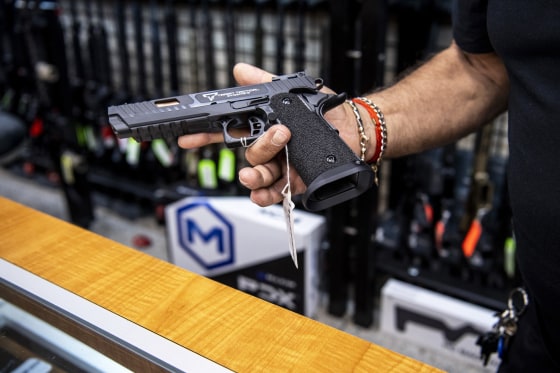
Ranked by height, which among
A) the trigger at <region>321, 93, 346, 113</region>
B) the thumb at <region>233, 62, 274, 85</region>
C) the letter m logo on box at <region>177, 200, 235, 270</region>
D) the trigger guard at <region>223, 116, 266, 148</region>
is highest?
the thumb at <region>233, 62, 274, 85</region>

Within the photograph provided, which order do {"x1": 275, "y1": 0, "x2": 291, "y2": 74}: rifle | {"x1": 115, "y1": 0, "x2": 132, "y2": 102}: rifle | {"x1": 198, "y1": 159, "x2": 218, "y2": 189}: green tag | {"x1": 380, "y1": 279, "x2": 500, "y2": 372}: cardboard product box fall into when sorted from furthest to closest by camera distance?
{"x1": 115, "y1": 0, "x2": 132, "y2": 102}: rifle
{"x1": 198, "y1": 159, "x2": 218, "y2": 189}: green tag
{"x1": 275, "y1": 0, "x2": 291, "y2": 74}: rifle
{"x1": 380, "y1": 279, "x2": 500, "y2": 372}: cardboard product box

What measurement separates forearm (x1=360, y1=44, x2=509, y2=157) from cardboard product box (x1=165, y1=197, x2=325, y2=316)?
74 centimetres

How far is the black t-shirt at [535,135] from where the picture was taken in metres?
0.59

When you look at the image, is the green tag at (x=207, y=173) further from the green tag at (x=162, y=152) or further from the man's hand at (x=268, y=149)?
the man's hand at (x=268, y=149)

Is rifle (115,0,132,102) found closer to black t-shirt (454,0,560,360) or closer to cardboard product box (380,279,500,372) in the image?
cardboard product box (380,279,500,372)

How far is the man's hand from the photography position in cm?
68

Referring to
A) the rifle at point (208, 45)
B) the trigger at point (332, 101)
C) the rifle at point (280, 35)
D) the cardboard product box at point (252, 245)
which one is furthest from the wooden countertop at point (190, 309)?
the rifle at point (208, 45)

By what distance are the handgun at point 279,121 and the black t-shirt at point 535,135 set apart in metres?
0.19

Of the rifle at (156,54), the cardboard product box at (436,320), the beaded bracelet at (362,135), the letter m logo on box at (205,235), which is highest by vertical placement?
the beaded bracelet at (362,135)

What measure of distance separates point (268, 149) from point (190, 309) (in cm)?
22

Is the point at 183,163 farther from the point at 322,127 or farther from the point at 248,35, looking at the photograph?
the point at 322,127

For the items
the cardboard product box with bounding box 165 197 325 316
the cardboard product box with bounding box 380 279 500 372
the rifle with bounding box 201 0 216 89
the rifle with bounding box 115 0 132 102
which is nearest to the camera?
the cardboard product box with bounding box 380 279 500 372

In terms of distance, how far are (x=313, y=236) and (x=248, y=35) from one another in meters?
0.95

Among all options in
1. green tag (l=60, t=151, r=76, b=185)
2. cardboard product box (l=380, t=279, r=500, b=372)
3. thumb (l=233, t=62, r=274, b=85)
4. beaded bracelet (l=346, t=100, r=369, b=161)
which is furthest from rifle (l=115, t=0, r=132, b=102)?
beaded bracelet (l=346, t=100, r=369, b=161)
